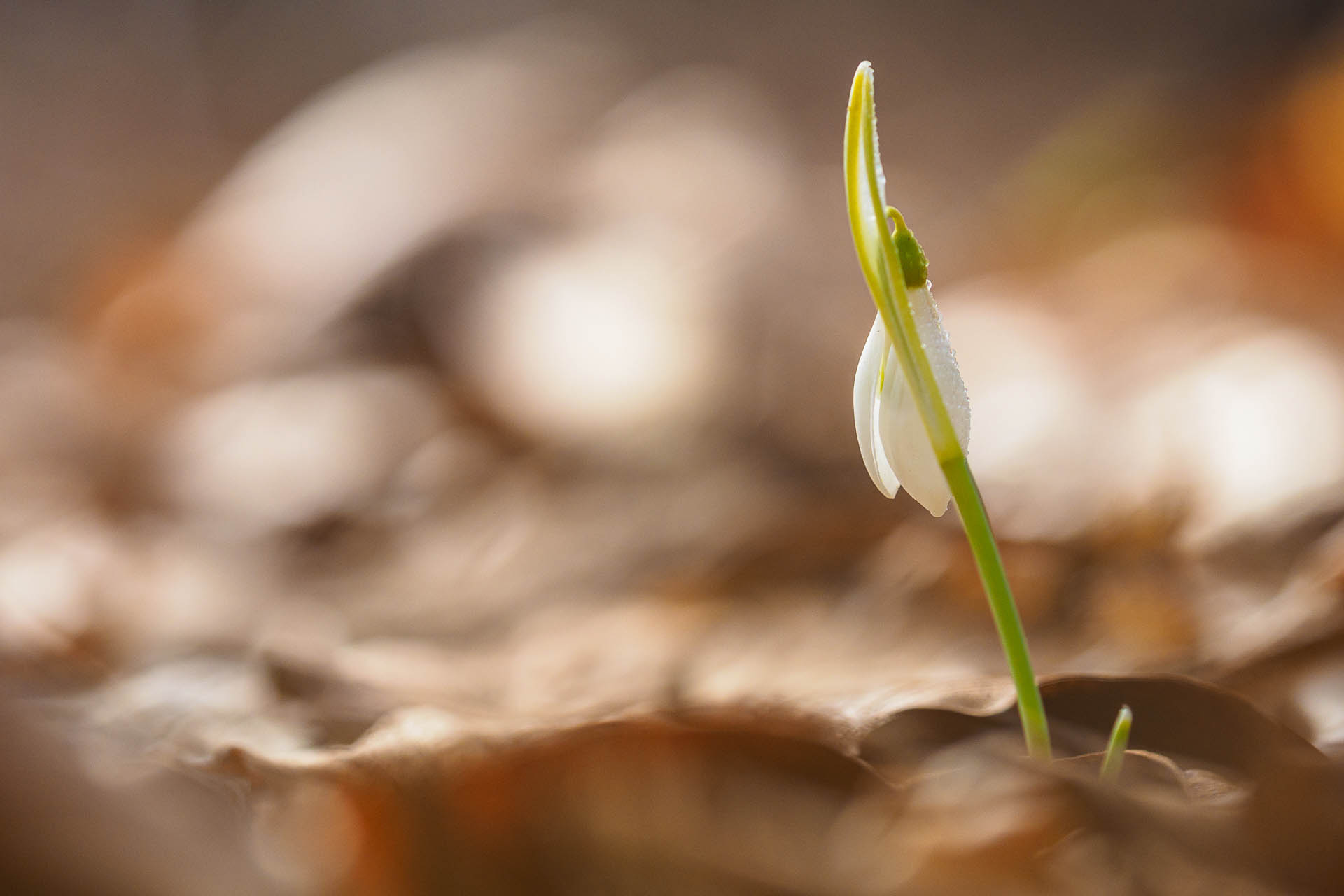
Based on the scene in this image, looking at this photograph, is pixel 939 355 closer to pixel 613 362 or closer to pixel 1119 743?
pixel 1119 743

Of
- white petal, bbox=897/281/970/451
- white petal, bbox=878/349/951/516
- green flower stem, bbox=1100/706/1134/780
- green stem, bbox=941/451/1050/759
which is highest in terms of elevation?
white petal, bbox=897/281/970/451

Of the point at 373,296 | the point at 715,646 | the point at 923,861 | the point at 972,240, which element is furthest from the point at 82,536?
the point at 972,240

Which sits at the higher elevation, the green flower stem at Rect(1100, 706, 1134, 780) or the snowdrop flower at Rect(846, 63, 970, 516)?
the snowdrop flower at Rect(846, 63, 970, 516)

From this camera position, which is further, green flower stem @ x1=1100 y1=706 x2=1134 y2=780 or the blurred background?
the blurred background

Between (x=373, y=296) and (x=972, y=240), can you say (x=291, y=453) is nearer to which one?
(x=373, y=296)

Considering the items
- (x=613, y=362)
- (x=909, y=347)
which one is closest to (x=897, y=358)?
(x=909, y=347)
